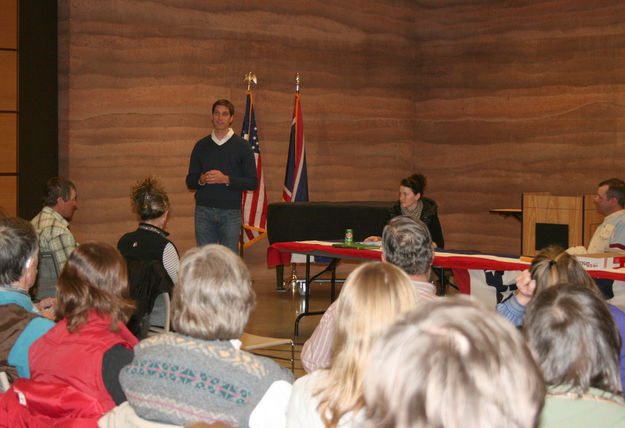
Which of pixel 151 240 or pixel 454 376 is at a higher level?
pixel 454 376

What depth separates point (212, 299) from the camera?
1.87 metres

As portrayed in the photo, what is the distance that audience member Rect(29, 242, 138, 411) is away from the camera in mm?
1929

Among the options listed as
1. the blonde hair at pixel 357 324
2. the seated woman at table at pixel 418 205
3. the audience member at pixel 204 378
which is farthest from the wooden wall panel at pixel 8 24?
the blonde hair at pixel 357 324

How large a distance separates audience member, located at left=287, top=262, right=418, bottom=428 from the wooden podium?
4.82m

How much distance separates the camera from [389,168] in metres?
9.34

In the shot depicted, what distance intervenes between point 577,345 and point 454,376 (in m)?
0.89

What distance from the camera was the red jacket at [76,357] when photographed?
6.32 feet

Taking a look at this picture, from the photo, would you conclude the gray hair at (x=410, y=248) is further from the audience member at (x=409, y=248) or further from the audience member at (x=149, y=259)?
the audience member at (x=149, y=259)

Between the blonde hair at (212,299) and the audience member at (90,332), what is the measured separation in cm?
24

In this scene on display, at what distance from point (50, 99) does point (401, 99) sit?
15.0 ft

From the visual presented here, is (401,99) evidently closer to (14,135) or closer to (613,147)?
(613,147)

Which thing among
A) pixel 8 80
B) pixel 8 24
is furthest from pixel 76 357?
pixel 8 24

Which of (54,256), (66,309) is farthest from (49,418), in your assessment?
(54,256)

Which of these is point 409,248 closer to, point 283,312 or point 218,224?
point 218,224
